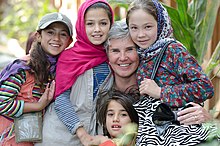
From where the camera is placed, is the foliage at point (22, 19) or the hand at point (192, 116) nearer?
the hand at point (192, 116)

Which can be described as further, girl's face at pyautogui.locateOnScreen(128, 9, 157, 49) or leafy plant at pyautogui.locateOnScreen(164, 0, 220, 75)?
leafy plant at pyautogui.locateOnScreen(164, 0, 220, 75)

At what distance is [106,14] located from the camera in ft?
10.8

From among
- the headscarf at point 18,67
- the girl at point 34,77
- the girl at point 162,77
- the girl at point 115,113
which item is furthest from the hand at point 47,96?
the girl at point 162,77

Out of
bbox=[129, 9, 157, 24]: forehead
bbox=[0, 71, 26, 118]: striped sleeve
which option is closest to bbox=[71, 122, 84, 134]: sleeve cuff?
bbox=[0, 71, 26, 118]: striped sleeve

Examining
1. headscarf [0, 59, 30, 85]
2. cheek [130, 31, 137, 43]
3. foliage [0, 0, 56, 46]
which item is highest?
foliage [0, 0, 56, 46]

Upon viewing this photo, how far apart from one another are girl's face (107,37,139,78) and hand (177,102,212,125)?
0.48 meters

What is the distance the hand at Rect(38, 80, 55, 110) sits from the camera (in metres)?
3.32

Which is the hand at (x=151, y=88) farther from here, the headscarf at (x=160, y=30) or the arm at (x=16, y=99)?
the arm at (x=16, y=99)

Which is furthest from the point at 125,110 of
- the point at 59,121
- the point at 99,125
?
the point at 59,121

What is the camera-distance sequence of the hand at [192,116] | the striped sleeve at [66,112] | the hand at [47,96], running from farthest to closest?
the hand at [47,96] → the striped sleeve at [66,112] → the hand at [192,116]

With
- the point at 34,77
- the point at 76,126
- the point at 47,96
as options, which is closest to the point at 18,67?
the point at 34,77

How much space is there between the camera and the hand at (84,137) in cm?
316

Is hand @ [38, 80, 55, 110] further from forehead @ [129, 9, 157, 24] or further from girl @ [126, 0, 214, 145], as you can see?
forehead @ [129, 9, 157, 24]

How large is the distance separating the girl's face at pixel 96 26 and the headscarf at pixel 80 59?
3cm
